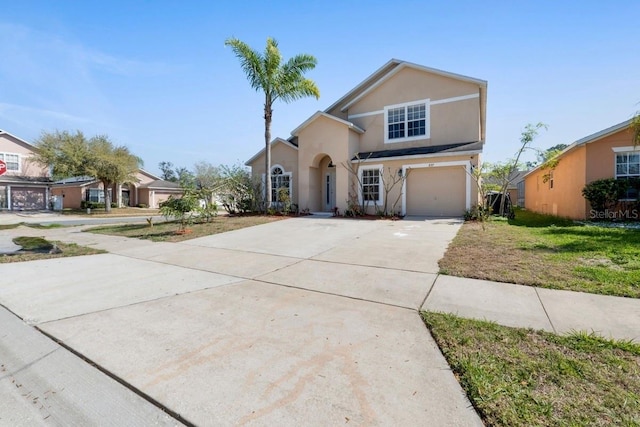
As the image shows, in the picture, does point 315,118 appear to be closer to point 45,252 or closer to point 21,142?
point 45,252

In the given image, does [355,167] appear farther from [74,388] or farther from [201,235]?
[74,388]

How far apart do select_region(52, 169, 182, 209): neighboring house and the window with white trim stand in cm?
2478

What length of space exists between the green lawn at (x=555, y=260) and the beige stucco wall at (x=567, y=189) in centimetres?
508

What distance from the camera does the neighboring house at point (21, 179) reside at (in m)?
32.6

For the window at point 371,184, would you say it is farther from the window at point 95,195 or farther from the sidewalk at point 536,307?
the window at point 95,195

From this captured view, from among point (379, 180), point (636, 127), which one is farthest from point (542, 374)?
point (379, 180)

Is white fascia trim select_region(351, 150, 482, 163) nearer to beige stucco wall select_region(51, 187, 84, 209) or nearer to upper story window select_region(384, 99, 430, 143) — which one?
upper story window select_region(384, 99, 430, 143)

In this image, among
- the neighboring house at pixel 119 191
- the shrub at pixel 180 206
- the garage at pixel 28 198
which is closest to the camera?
the shrub at pixel 180 206

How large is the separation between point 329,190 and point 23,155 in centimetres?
3793

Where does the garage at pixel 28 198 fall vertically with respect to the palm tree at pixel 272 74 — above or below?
below

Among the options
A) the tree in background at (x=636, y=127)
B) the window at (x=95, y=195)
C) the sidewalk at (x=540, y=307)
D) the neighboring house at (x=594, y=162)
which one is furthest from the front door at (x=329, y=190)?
the window at (x=95, y=195)

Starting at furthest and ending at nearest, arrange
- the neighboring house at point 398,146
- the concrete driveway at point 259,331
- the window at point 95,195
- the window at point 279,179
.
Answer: the window at point 95,195 < the window at point 279,179 < the neighboring house at point 398,146 < the concrete driveway at point 259,331

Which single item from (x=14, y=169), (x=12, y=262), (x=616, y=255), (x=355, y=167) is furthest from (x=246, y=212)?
(x=14, y=169)

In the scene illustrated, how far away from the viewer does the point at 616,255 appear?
657cm
